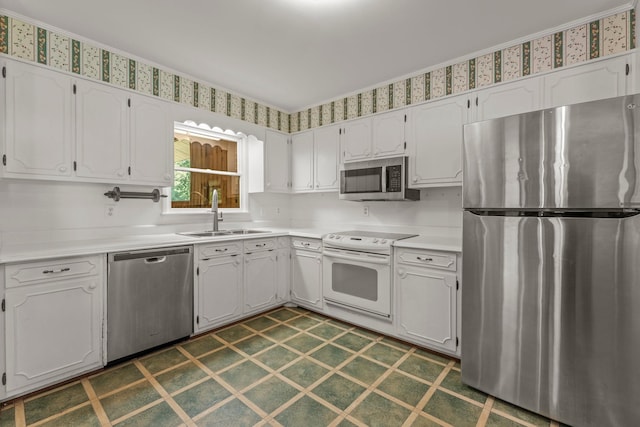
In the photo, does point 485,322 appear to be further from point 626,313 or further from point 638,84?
point 638,84

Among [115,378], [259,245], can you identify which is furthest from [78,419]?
[259,245]

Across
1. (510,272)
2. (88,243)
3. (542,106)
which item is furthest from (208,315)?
(542,106)

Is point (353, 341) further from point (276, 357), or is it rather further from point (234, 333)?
point (234, 333)

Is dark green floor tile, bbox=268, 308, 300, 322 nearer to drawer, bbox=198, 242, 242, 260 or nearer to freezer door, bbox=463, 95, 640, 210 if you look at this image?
drawer, bbox=198, 242, 242, 260

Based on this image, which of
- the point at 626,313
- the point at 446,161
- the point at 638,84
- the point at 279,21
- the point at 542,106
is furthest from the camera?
the point at 446,161

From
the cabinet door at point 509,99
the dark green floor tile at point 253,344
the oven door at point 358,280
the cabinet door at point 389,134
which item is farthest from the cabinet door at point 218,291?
the cabinet door at point 509,99

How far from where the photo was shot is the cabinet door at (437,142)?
2666 millimetres

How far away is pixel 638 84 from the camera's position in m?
1.96

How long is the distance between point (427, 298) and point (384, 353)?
57cm

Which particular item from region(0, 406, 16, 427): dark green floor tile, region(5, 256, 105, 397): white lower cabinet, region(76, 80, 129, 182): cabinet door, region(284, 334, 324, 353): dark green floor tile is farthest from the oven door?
region(0, 406, 16, 427): dark green floor tile

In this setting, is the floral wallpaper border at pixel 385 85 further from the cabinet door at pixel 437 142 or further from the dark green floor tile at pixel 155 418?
the dark green floor tile at pixel 155 418

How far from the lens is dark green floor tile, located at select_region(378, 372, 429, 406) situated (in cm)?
190

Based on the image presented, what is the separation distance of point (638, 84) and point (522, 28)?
0.83m

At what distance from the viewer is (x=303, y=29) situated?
2256 mm
